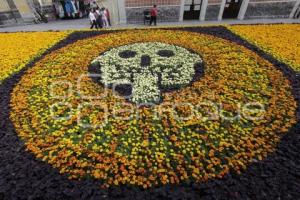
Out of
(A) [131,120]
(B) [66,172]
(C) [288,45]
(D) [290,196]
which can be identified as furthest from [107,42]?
(D) [290,196]

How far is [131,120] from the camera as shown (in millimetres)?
5484

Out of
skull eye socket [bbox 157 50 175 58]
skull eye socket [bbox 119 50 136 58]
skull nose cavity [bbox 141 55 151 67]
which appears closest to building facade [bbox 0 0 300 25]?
skull eye socket [bbox 119 50 136 58]

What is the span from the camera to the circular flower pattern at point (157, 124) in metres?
4.26

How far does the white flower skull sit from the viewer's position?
6919mm

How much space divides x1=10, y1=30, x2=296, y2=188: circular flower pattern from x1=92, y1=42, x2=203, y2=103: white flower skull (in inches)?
19.6

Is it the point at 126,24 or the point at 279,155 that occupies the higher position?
the point at 279,155

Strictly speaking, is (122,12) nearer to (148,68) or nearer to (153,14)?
(153,14)

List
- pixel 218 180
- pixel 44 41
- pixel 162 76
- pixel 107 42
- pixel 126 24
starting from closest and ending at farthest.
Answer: pixel 218 180, pixel 162 76, pixel 107 42, pixel 44 41, pixel 126 24

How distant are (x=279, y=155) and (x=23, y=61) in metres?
10.4

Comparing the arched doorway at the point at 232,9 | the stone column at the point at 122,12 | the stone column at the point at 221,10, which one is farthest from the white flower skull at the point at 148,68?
the arched doorway at the point at 232,9

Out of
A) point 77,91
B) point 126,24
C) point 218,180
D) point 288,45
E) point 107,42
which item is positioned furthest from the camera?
point 126,24

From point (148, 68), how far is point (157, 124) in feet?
11.4

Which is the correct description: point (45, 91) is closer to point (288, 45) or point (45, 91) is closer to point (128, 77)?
point (128, 77)

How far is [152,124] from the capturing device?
5348mm
